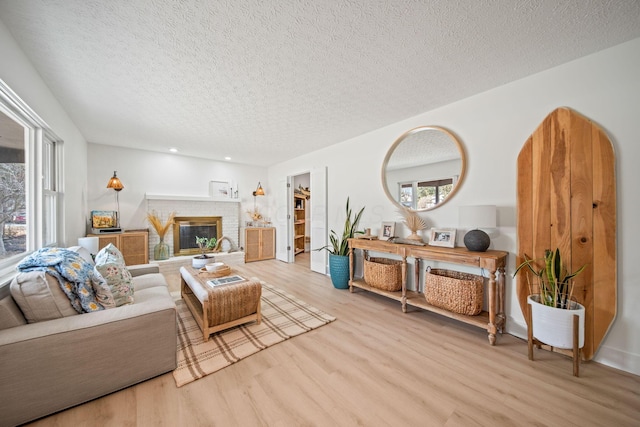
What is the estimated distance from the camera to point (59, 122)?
265 centimetres

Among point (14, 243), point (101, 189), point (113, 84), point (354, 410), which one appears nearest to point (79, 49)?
point (113, 84)

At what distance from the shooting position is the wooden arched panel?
5.82 ft

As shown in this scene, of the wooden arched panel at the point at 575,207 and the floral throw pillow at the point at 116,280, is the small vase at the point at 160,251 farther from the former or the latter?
the wooden arched panel at the point at 575,207

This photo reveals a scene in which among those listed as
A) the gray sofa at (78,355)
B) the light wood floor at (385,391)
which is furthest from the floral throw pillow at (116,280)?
the light wood floor at (385,391)

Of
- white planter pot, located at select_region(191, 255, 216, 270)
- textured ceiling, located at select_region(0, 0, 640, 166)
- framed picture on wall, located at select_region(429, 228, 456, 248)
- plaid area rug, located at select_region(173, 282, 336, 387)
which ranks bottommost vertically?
plaid area rug, located at select_region(173, 282, 336, 387)

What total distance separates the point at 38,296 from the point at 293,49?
7.61 feet

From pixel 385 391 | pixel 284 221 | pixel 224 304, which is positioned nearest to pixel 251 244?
pixel 284 221

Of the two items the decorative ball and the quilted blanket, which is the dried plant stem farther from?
the decorative ball

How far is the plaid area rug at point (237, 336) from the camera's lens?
70.5 inches

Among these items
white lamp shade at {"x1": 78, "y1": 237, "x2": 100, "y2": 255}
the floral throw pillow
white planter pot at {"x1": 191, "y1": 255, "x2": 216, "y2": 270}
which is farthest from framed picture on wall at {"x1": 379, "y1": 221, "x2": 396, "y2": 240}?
white lamp shade at {"x1": 78, "y1": 237, "x2": 100, "y2": 255}

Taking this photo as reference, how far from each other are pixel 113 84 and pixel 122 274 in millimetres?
1808

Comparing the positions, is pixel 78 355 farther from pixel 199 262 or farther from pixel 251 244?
pixel 251 244

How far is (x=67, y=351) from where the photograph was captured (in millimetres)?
1355

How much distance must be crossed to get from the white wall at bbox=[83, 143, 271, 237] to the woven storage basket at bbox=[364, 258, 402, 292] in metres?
4.18
